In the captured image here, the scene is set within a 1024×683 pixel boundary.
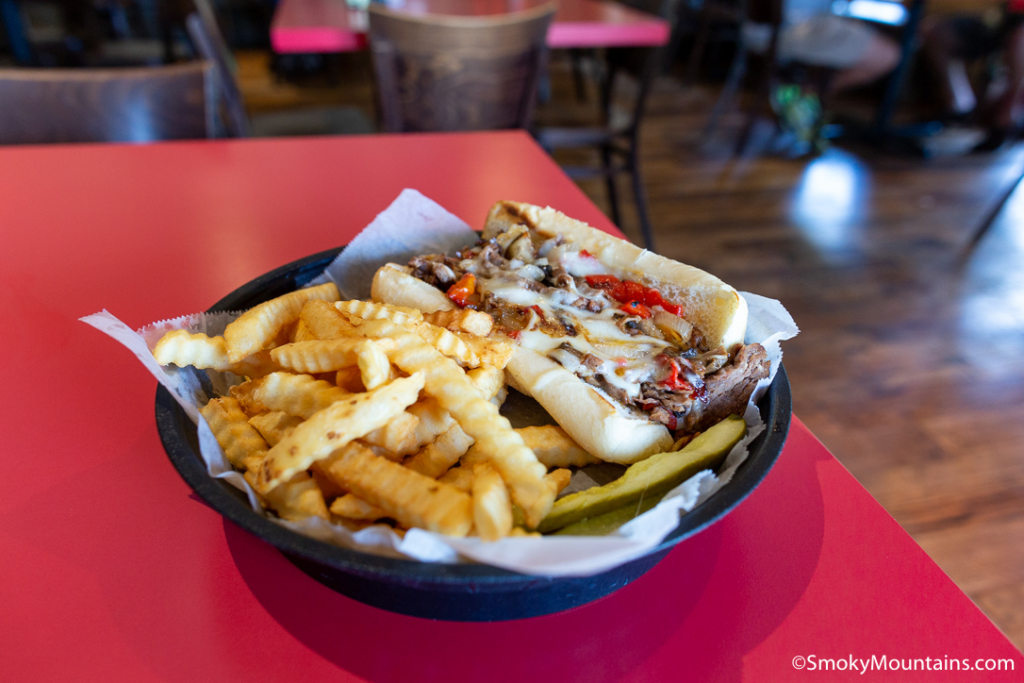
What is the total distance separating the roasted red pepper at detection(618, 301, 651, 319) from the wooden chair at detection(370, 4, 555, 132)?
70.4 inches

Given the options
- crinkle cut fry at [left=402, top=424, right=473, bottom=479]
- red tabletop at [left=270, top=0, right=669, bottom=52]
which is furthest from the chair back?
crinkle cut fry at [left=402, top=424, right=473, bottom=479]

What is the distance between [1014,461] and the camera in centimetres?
256

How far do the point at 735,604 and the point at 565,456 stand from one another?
1.04ft

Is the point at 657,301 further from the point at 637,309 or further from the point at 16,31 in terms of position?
the point at 16,31

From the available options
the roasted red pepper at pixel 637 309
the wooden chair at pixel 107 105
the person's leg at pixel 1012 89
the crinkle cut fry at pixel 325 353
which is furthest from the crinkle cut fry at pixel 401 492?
the person's leg at pixel 1012 89

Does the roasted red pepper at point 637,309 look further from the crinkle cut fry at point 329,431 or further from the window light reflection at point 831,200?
the window light reflection at point 831,200

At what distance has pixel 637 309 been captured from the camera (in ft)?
3.91

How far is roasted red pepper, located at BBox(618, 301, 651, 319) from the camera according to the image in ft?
3.89

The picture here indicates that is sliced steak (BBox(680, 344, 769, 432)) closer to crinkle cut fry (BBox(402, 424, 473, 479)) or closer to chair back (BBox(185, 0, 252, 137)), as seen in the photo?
crinkle cut fry (BBox(402, 424, 473, 479))

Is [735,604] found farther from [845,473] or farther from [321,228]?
[321,228]

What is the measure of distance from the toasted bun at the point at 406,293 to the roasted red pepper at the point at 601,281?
0.29 meters

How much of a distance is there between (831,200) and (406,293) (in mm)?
4556

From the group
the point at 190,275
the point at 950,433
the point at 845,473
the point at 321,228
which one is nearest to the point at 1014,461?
the point at 950,433

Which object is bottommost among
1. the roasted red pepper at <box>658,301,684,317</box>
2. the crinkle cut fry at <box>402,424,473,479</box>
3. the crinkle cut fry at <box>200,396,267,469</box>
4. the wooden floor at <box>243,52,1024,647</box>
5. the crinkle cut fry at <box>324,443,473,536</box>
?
the wooden floor at <box>243,52,1024,647</box>
